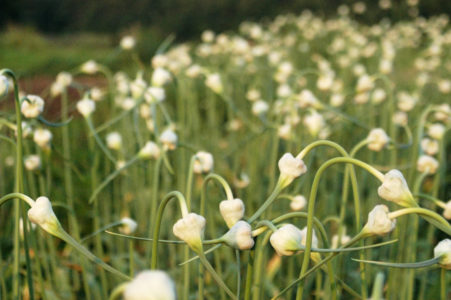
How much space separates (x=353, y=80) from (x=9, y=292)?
3506 millimetres

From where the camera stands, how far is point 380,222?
74cm

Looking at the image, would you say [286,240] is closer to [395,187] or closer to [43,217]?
[395,187]

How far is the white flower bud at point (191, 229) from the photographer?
72 centimetres

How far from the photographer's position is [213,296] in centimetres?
161

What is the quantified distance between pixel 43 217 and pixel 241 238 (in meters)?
0.29

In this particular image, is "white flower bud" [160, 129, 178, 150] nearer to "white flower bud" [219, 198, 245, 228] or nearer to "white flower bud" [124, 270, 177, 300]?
"white flower bud" [219, 198, 245, 228]

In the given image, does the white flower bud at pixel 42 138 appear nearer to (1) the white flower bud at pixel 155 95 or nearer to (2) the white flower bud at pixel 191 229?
(1) the white flower bud at pixel 155 95

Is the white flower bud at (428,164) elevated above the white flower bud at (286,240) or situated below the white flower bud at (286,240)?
above

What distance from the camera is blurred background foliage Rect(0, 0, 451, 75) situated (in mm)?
7789

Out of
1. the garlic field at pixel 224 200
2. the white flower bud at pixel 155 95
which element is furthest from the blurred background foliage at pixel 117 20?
the white flower bud at pixel 155 95

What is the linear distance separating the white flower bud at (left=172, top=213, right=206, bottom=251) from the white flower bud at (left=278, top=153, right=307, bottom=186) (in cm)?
16

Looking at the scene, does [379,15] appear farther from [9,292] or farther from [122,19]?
[9,292]

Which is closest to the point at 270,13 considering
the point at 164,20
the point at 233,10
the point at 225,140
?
the point at 233,10

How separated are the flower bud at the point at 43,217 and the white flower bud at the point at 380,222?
430mm
